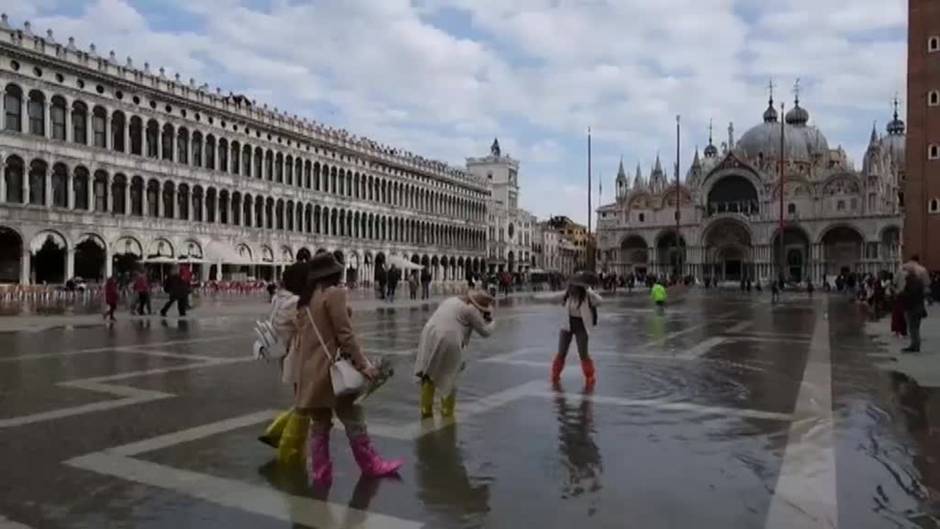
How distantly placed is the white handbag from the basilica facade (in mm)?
39037

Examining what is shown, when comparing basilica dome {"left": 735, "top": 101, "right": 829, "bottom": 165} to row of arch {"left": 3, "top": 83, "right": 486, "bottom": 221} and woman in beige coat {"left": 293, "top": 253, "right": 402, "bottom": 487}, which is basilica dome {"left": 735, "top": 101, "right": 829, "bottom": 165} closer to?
row of arch {"left": 3, "top": 83, "right": 486, "bottom": 221}

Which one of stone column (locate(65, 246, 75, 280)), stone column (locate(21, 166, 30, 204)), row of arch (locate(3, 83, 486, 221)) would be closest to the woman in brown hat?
stone column (locate(21, 166, 30, 204))

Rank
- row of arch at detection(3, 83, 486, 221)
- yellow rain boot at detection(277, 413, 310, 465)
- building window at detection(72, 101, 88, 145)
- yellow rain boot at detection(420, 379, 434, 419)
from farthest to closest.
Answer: building window at detection(72, 101, 88, 145), row of arch at detection(3, 83, 486, 221), yellow rain boot at detection(420, 379, 434, 419), yellow rain boot at detection(277, 413, 310, 465)

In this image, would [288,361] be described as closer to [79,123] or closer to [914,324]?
[914,324]

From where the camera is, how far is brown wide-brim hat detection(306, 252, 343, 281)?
5730 mm

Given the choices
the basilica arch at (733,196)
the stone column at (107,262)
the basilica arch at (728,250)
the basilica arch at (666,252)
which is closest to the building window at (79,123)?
the stone column at (107,262)

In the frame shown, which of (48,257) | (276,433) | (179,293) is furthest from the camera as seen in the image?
(48,257)

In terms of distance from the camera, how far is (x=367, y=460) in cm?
572

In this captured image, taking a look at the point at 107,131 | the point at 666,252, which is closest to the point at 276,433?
the point at 107,131

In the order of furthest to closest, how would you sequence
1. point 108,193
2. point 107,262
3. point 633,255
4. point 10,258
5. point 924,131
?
point 633,255
point 108,193
point 107,262
point 10,258
point 924,131

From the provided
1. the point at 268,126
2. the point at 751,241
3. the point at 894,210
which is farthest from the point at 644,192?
the point at 268,126

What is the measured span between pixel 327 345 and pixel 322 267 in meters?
0.58

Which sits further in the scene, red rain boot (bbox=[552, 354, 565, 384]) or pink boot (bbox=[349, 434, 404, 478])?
red rain boot (bbox=[552, 354, 565, 384])

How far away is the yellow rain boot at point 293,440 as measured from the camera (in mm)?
6055
